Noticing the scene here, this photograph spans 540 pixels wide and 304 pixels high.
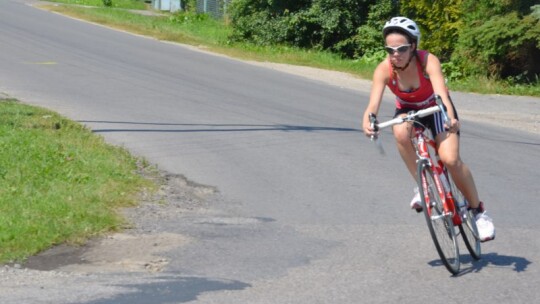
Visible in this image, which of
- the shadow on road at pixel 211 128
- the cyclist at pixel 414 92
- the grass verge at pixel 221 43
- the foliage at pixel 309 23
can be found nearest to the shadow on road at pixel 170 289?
the cyclist at pixel 414 92

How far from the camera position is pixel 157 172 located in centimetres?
1048

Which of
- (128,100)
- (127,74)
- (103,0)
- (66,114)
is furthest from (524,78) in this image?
(103,0)

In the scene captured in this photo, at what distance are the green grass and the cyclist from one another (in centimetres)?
237

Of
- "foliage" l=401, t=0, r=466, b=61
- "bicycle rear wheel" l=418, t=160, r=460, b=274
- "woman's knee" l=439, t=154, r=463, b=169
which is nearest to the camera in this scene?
"bicycle rear wheel" l=418, t=160, r=460, b=274

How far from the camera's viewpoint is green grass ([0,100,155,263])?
742 centimetres

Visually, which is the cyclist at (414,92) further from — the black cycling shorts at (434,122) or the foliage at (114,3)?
the foliage at (114,3)

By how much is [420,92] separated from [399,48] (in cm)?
38

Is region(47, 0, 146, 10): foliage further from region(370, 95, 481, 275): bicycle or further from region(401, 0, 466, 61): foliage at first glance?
region(370, 95, 481, 275): bicycle

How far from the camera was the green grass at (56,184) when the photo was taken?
A: 7.42 m

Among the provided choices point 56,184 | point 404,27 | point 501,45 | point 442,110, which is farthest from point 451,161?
point 501,45

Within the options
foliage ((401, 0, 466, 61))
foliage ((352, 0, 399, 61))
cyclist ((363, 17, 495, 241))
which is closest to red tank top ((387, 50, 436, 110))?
cyclist ((363, 17, 495, 241))

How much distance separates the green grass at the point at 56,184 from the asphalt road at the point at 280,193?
0.54 meters

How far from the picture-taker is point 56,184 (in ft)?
29.7

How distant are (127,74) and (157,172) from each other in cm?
1001
